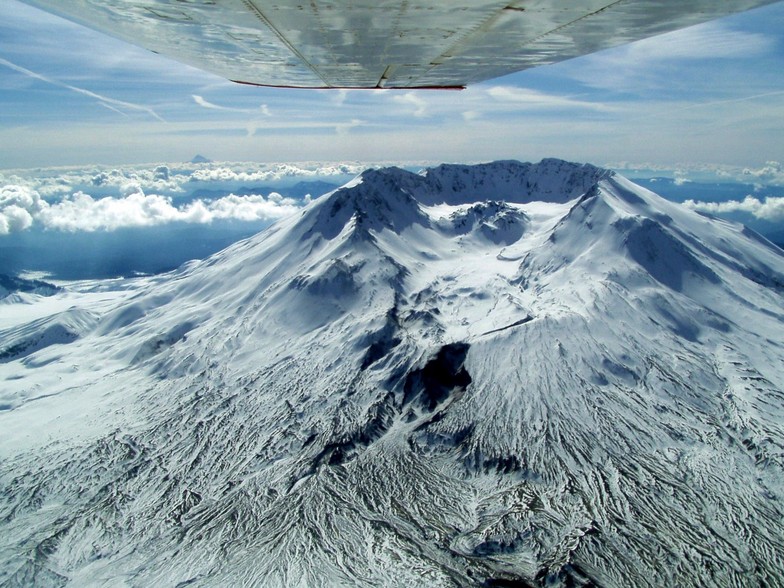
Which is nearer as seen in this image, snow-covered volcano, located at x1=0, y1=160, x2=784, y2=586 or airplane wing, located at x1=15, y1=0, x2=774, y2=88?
airplane wing, located at x1=15, y1=0, x2=774, y2=88

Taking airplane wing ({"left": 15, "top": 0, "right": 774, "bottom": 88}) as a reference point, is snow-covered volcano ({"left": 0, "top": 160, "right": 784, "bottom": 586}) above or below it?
below

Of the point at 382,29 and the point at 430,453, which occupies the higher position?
the point at 382,29

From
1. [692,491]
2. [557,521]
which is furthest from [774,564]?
[557,521]

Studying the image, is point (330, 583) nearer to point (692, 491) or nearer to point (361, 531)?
point (361, 531)

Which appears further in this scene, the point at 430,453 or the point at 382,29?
the point at 430,453

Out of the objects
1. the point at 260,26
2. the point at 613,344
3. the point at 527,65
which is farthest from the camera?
the point at 613,344
